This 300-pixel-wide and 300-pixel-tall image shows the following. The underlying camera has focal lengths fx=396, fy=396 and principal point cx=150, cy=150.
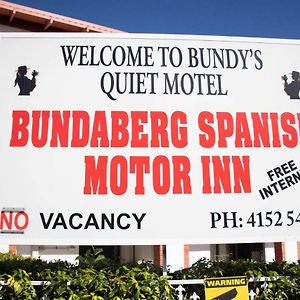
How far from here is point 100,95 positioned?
4254 mm

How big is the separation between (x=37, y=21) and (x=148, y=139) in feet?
33.5

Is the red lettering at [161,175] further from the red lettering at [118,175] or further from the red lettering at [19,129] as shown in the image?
the red lettering at [19,129]

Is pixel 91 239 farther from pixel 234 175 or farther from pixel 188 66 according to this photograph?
pixel 188 66

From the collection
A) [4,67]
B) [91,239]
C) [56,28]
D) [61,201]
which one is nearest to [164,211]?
[91,239]

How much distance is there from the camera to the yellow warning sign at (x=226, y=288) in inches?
155

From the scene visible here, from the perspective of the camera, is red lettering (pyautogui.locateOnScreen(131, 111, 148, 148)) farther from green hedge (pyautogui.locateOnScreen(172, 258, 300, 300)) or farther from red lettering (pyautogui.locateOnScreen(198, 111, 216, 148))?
green hedge (pyautogui.locateOnScreen(172, 258, 300, 300))

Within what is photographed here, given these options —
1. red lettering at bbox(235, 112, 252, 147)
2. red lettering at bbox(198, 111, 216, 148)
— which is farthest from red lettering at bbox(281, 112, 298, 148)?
red lettering at bbox(198, 111, 216, 148)

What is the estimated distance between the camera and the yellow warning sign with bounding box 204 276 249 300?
12.9ft

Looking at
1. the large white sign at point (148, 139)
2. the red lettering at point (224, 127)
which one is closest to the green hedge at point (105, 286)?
the large white sign at point (148, 139)

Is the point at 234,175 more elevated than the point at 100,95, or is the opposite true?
the point at 100,95

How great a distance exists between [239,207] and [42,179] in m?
2.04

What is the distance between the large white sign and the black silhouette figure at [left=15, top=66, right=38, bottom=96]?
0.02 meters

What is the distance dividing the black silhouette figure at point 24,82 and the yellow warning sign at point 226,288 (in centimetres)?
271

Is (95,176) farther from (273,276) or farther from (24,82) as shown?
(273,276)
